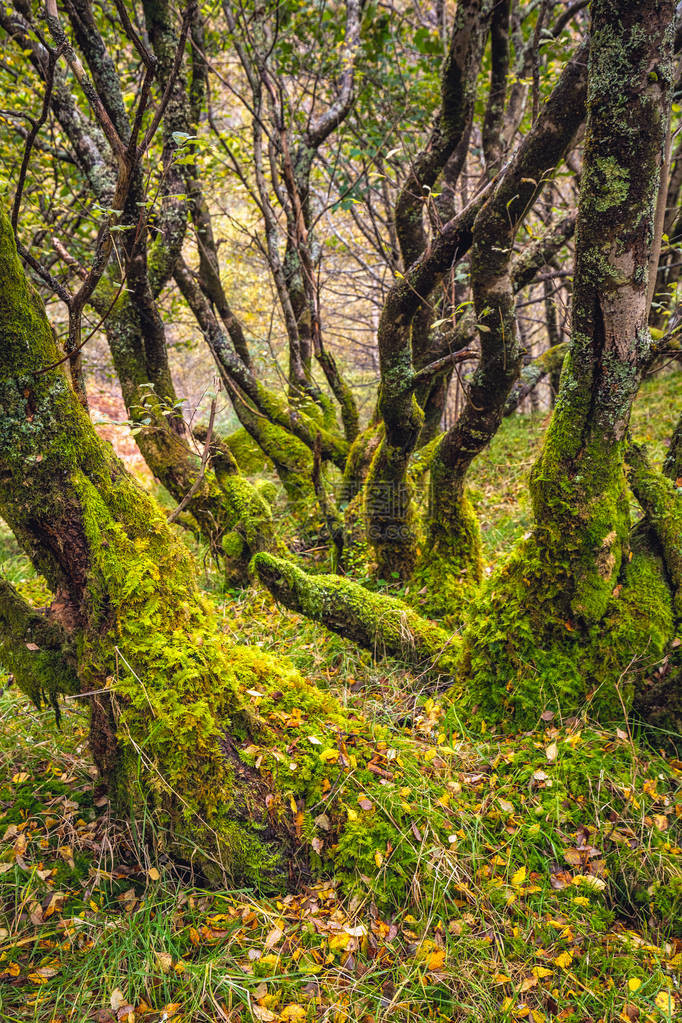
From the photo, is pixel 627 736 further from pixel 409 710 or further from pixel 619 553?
pixel 409 710

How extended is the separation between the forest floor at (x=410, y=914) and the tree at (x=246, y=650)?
15cm

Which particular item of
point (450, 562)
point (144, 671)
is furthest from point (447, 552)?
point (144, 671)

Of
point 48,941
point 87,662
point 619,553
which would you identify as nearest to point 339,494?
point 619,553

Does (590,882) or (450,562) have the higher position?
(450,562)

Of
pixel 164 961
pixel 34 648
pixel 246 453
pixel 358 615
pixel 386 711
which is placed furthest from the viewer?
pixel 246 453

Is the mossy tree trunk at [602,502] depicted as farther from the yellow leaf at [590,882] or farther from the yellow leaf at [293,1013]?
the yellow leaf at [293,1013]

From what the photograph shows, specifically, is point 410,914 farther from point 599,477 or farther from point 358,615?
point 599,477

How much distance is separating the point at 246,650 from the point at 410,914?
1236mm

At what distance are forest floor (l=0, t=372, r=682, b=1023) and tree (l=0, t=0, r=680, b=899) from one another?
147mm

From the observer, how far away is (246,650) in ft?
8.47

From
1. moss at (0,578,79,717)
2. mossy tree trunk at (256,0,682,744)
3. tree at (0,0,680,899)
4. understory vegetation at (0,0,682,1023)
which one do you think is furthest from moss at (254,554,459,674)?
moss at (0,578,79,717)

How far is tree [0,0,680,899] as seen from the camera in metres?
1.91

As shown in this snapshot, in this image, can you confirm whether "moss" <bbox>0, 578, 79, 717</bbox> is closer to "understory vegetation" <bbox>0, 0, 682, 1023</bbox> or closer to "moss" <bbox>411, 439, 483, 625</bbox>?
"understory vegetation" <bbox>0, 0, 682, 1023</bbox>

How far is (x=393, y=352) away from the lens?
3.85m
